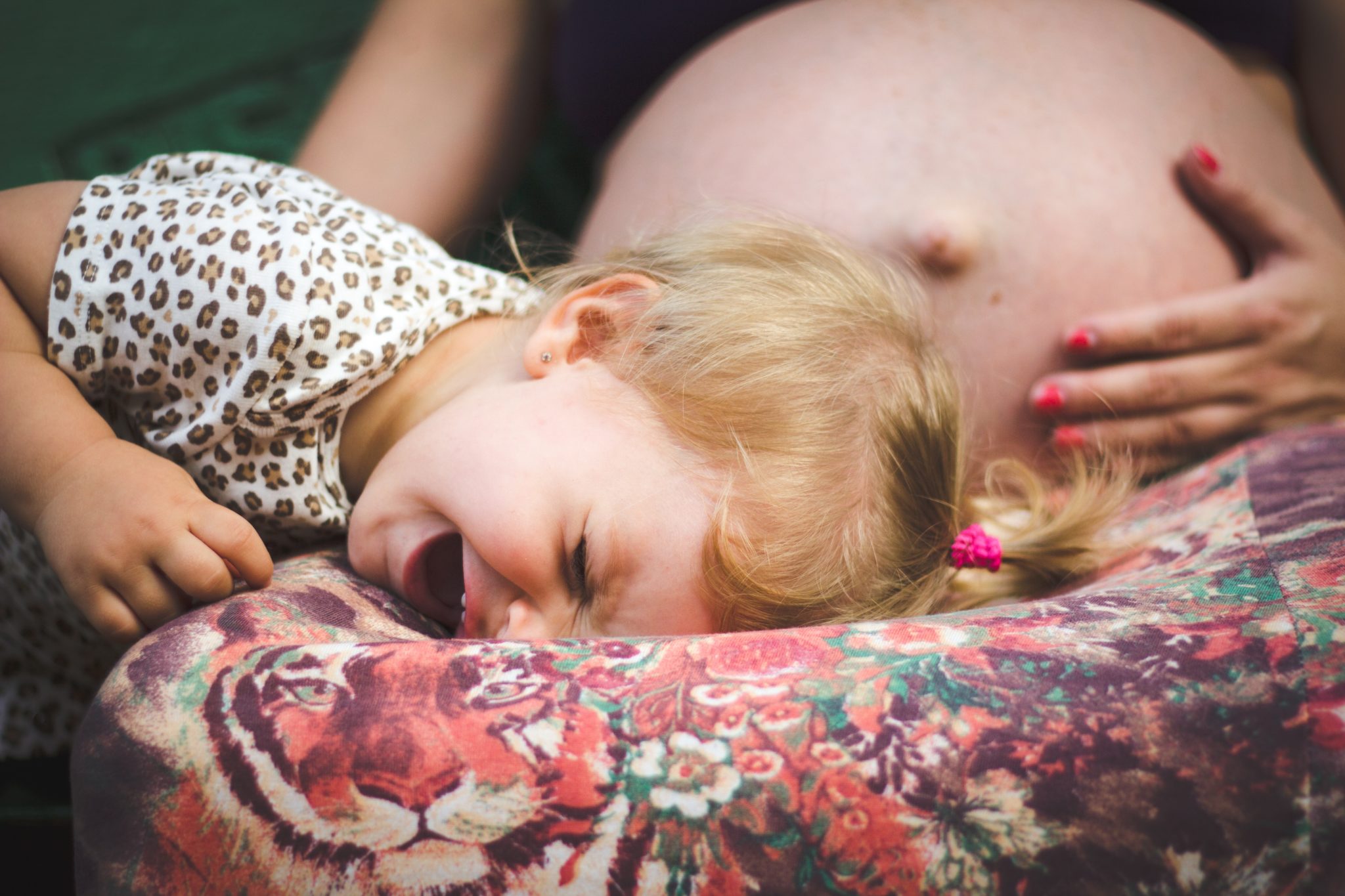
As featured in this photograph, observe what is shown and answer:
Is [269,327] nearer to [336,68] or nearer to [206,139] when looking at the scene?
[206,139]

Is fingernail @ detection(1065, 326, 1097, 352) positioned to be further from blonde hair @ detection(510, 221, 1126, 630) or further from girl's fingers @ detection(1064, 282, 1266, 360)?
blonde hair @ detection(510, 221, 1126, 630)

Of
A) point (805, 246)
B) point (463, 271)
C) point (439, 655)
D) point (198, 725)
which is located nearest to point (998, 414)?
point (805, 246)

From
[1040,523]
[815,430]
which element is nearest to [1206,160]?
[1040,523]

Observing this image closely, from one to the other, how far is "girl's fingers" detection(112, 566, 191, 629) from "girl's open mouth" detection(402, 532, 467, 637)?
179 mm

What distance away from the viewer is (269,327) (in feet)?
2.38

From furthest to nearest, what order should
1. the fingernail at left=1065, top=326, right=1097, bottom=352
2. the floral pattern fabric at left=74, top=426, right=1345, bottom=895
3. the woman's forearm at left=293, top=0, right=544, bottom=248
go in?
1. the woman's forearm at left=293, top=0, right=544, bottom=248
2. the fingernail at left=1065, top=326, right=1097, bottom=352
3. the floral pattern fabric at left=74, top=426, right=1345, bottom=895

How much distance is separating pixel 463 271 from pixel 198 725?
1.90ft

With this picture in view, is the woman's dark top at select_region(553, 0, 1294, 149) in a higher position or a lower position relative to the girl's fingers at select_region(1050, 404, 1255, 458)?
higher

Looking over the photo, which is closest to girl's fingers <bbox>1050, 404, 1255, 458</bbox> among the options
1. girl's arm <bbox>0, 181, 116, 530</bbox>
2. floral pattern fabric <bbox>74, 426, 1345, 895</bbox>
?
floral pattern fabric <bbox>74, 426, 1345, 895</bbox>

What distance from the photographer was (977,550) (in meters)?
0.82

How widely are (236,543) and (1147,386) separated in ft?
3.04

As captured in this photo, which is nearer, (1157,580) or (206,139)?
(1157,580)

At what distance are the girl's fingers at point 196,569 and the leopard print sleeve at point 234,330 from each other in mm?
158

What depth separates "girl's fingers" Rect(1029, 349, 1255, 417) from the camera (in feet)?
3.18
